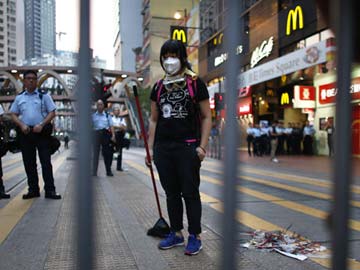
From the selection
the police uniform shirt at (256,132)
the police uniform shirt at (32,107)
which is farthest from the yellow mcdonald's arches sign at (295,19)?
the police uniform shirt at (32,107)

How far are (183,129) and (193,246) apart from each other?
3.00ft

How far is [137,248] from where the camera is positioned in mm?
3580

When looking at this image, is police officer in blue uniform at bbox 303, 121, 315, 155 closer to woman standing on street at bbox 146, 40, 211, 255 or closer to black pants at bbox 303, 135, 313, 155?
black pants at bbox 303, 135, 313, 155

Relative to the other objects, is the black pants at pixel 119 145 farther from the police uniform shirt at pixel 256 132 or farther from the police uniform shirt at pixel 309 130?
the police uniform shirt at pixel 309 130

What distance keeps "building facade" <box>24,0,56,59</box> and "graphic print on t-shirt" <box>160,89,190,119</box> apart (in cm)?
167

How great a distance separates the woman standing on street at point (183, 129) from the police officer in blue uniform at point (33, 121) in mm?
2772

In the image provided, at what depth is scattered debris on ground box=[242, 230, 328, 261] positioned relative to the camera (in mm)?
3431

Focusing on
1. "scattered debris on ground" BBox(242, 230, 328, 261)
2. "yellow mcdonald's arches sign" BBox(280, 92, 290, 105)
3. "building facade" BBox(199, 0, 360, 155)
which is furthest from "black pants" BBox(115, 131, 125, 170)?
"yellow mcdonald's arches sign" BBox(280, 92, 290, 105)

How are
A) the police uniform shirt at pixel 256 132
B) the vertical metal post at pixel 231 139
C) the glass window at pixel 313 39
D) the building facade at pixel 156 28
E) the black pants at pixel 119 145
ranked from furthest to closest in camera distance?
the building facade at pixel 156 28, the police uniform shirt at pixel 256 132, the glass window at pixel 313 39, the black pants at pixel 119 145, the vertical metal post at pixel 231 139

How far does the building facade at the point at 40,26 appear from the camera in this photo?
1415mm

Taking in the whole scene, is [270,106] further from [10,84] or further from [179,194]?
[179,194]

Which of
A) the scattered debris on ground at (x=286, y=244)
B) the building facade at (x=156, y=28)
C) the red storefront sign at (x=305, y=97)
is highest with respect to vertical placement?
the building facade at (x=156, y=28)

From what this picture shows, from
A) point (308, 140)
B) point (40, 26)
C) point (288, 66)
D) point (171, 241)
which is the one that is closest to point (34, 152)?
point (171, 241)

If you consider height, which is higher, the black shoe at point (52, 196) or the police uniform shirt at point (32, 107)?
the police uniform shirt at point (32, 107)
